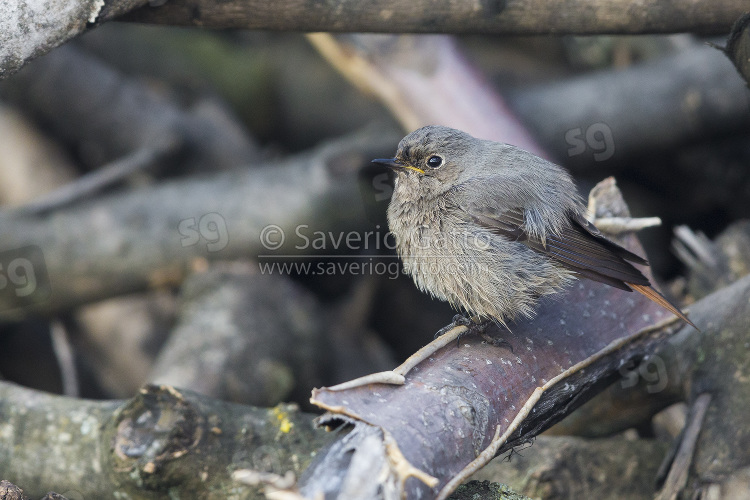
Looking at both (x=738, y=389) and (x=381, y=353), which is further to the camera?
(x=381, y=353)

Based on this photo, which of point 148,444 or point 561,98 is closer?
point 148,444

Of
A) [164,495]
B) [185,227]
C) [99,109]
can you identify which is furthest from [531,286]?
[99,109]

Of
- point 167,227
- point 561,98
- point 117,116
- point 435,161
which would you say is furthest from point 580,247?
point 117,116

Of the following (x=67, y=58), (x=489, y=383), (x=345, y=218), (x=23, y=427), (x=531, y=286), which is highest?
(x=67, y=58)

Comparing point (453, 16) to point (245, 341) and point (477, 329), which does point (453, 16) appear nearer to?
point (477, 329)

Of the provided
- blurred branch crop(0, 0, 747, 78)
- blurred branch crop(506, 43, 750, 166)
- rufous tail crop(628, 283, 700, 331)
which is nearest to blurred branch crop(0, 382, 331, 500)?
rufous tail crop(628, 283, 700, 331)

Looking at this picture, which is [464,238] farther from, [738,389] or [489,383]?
[738,389]
